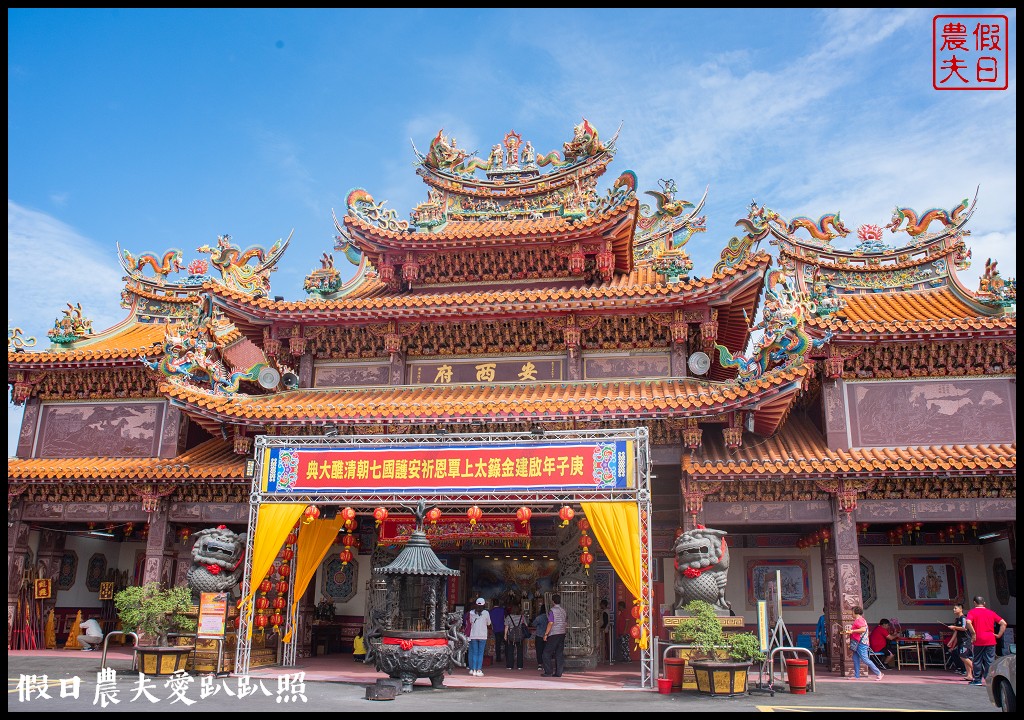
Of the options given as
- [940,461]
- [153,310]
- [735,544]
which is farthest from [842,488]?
[153,310]

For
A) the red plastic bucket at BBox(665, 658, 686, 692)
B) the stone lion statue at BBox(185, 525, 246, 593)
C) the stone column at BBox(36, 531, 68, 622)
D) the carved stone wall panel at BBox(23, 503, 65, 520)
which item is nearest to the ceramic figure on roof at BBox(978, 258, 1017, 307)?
the red plastic bucket at BBox(665, 658, 686, 692)

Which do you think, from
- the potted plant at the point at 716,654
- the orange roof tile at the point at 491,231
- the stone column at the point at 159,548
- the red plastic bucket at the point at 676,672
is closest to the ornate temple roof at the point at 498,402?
the stone column at the point at 159,548

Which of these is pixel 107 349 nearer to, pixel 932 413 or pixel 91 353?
pixel 91 353

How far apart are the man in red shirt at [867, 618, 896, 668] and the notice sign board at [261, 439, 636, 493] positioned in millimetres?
7300

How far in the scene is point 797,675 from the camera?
11109mm

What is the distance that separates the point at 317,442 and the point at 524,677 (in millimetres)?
5477

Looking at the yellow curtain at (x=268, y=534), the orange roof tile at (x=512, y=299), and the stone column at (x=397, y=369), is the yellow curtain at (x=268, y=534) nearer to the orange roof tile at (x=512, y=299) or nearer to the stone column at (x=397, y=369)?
the stone column at (x=397, y=369)

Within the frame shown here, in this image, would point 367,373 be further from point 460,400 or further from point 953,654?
point 953,654

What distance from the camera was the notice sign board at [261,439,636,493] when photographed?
12.2 metres

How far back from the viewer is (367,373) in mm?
16391

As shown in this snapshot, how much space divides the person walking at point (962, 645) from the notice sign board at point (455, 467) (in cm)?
649

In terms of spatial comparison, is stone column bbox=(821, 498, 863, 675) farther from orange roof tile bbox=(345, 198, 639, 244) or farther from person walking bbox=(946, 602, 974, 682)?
orange roof tile bbox=(345, 198, 639, 244)

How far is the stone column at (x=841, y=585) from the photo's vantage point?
13297 millimetres

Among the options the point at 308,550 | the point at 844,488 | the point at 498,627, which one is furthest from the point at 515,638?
the point at 844,488
